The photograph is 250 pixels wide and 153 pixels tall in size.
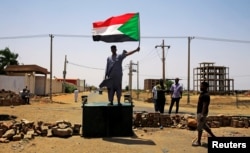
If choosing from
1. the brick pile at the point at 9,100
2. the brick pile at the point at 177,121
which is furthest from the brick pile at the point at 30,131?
the brick pile at the point at 9,100

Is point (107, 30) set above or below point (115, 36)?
above

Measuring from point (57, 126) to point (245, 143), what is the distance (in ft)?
20.1

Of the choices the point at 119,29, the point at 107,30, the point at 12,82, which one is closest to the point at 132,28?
the point at 119,29

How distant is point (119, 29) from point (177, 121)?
4.55 meters

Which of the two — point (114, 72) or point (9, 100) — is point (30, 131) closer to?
point (114, 72)

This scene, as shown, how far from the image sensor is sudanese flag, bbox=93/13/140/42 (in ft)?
35.9

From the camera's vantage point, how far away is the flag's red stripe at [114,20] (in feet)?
36.2

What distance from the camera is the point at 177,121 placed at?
45.1ft

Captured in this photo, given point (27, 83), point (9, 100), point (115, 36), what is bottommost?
point (9, 100)

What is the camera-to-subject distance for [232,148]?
20.7 ft

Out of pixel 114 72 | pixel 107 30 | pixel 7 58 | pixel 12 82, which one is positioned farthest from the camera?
pixel 7 58

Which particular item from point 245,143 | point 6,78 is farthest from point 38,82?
point 245,143

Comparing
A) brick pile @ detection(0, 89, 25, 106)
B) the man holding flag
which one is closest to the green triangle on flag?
the man holding flag

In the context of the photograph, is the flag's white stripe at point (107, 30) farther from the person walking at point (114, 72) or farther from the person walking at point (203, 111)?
the person walking at point (203, 111)
